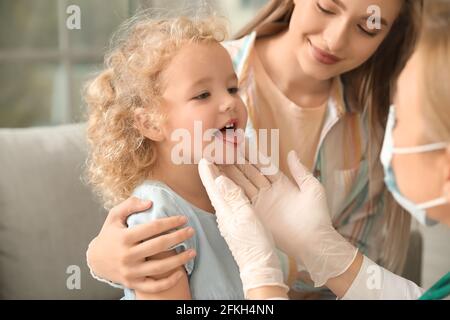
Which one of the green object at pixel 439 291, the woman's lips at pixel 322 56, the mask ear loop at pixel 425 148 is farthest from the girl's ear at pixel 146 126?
the green object at pixel 439 291

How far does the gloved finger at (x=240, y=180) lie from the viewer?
980 millimetres

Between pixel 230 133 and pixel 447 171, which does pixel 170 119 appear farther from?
pixel 447 171

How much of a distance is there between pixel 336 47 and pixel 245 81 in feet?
0.47

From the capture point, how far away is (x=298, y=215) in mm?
980

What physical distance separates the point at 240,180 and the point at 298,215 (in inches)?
3.9

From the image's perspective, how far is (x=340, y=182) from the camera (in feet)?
3.43

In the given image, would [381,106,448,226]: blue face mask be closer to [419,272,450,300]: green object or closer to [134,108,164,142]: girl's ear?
[419,272,450,300]: green object

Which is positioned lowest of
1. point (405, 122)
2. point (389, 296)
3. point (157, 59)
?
point (389, 296)

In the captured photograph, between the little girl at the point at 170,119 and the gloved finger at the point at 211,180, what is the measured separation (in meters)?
0.02

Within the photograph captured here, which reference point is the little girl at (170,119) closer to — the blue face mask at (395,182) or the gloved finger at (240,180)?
the gloved finger at (240,180)

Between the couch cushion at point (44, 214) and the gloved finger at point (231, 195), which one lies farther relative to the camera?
the couch cushion at point (44, 214)

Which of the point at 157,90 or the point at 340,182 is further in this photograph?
the point at 340,182

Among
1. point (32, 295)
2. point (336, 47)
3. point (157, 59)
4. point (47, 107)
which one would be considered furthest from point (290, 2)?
point (32, 295)

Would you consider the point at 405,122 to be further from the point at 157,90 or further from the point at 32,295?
the point at 32,295
